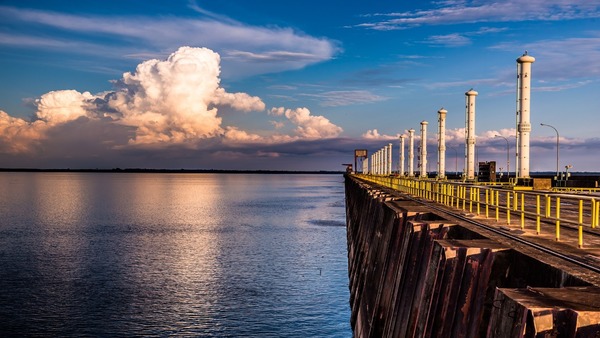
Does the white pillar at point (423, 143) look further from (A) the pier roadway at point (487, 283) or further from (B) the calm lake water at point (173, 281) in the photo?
(A) the pier roadway at point (487, 283)

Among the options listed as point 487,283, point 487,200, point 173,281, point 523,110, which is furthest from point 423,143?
point 487,283

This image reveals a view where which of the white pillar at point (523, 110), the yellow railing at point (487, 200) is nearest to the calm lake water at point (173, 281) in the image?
the yellow railing at point (487, 200)

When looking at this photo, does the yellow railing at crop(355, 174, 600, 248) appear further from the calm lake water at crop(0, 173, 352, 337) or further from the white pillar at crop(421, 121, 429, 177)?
the white pillar at crop(421, 121, 429, 177)

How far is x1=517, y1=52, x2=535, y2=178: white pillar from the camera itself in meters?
41.2

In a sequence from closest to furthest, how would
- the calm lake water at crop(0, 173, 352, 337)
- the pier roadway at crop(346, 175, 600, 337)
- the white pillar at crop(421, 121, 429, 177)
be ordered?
the pier roadway at crop(346, 175, 600, 337)
the calm lake water at crop(0, 173, 352, 337)
the white pillar at crop(421, 121, 429, 177)

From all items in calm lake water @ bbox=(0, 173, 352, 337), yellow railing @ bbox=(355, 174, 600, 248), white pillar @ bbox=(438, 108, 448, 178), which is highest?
white pillar @ bbox=(438, 108, 448, 178)

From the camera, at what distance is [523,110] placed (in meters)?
41.5

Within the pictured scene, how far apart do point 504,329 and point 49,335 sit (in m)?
24.1

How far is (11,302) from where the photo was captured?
31.0 m

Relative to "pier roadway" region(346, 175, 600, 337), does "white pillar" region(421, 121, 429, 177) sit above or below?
above

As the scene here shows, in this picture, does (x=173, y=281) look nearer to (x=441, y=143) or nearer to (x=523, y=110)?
(x=523, y=110)

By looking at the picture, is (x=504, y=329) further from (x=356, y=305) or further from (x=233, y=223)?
(x=233, y=223)

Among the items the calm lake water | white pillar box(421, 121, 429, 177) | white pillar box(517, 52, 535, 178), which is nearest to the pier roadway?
the calm lake water

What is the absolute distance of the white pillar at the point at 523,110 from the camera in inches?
1624
